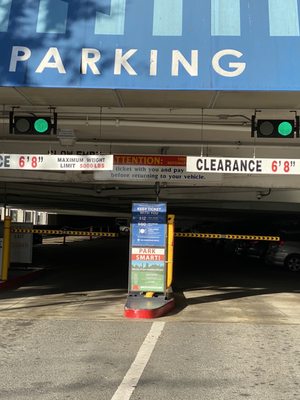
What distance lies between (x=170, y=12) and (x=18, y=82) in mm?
2889

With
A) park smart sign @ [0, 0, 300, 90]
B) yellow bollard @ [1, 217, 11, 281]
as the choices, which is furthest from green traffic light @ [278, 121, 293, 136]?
yellow bollard @ [1, 217, 11, 281]

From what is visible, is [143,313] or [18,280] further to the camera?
[18,280]

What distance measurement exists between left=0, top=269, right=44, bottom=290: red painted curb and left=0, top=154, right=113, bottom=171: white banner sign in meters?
5.55

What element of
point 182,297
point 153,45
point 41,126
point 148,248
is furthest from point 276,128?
point 182,297

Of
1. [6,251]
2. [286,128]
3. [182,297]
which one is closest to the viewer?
[286,128]

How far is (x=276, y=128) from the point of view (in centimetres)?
982

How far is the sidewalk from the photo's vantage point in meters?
14.6

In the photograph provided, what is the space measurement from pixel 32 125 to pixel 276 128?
4807 millimetres

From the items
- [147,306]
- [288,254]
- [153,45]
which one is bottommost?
[147,306]

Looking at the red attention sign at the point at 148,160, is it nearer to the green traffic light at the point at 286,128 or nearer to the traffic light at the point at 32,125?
the traffic light at the point at 32,125

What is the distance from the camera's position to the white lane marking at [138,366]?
5.26 meters

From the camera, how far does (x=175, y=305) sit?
1166 centimetres

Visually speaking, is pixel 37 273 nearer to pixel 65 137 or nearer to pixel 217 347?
pixel 65 137

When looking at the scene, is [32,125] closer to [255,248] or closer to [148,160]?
[148,160]
